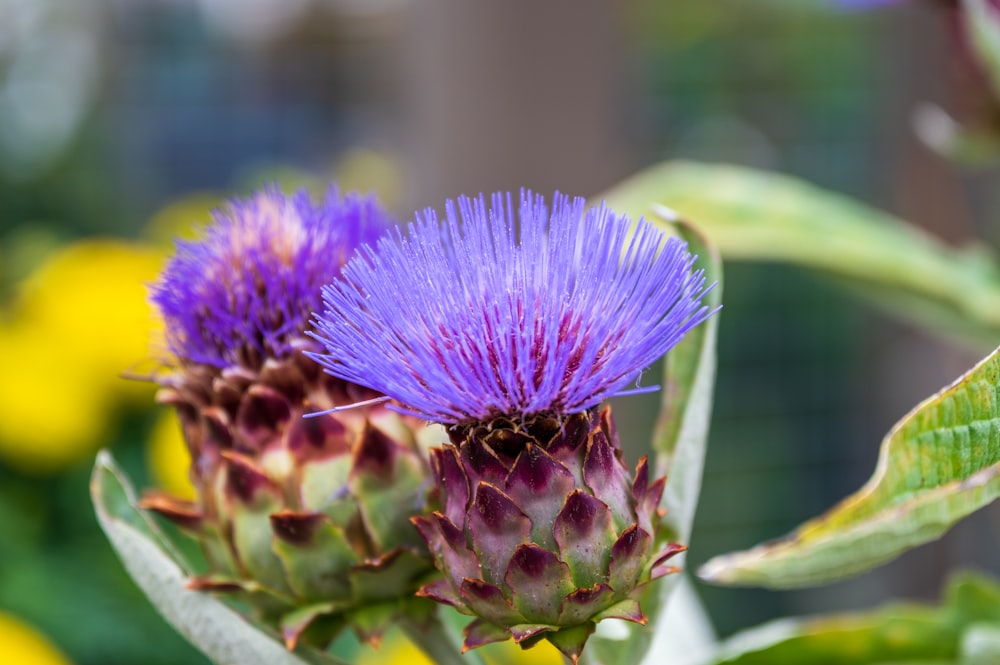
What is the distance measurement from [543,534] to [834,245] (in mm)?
395

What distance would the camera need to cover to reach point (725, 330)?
7.94ft

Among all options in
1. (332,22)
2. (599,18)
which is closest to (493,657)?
(599,18)

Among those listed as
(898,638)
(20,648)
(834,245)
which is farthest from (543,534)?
(20,648)

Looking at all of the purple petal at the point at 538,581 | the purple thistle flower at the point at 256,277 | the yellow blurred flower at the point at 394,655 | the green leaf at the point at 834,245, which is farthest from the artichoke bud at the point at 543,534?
the yellow blurred flower at the point at 394,655

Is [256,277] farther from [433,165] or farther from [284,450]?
[433,165]

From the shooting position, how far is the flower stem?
0.45m

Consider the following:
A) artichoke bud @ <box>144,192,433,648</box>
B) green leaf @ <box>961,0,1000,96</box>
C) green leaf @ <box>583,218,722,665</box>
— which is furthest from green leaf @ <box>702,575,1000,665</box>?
green leaf @ <box>961,0,1000,96</box>

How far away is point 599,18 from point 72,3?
5.99 feet

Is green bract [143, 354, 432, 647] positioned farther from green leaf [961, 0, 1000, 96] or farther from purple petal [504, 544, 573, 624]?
green leaf [961, 0, 1000, 96]

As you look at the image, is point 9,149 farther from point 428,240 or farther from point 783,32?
point 428,240

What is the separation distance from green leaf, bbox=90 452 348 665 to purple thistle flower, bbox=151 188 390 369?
0.08 metres

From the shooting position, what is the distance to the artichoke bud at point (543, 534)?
1.17ft

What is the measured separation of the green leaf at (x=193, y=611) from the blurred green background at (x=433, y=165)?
0.09 meters

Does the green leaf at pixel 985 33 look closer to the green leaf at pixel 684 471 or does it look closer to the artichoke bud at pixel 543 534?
the green leaf at pixel 684 471
